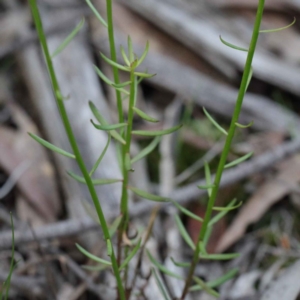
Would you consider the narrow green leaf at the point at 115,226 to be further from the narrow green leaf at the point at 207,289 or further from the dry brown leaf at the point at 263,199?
the dry brown leaf at the point at 263,199

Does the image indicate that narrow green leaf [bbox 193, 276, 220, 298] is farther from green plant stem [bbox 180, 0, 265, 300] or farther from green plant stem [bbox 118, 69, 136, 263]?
green plant stem [bbox 118, 69, 136, 263]

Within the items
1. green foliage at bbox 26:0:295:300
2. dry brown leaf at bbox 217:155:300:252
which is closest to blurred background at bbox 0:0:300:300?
dry brown leaf at bbox 217:155:300:252

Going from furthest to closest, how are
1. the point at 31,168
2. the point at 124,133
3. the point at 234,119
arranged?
the point at 31,168 → the point at 124,133 → the point at 234,119

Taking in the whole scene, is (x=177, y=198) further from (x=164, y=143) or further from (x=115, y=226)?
(x=115, y=226)

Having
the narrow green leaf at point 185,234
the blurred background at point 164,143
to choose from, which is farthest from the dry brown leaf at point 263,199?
the narrow green leaf at point 185,234

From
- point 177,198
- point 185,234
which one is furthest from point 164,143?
point 185,234

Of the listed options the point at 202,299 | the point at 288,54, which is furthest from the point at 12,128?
the point at 288,54

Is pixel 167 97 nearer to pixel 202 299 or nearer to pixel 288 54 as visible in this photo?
pixel 288 54
